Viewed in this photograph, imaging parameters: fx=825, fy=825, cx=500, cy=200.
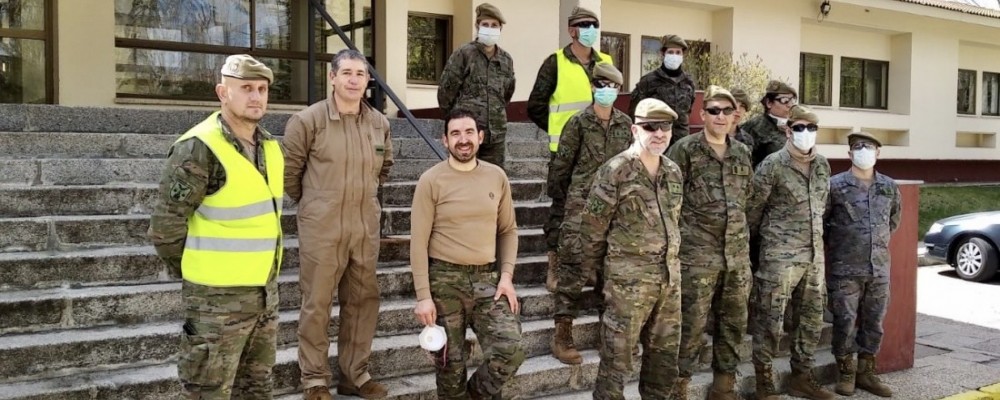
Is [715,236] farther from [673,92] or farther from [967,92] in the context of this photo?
[967,92]

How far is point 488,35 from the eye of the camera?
5.84m

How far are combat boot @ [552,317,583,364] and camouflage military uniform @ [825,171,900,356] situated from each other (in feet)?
6.64

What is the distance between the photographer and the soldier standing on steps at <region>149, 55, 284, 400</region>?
336cm

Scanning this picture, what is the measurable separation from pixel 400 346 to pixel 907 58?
17.0 metres

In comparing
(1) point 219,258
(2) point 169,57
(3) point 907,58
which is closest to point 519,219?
(1) point 219,258

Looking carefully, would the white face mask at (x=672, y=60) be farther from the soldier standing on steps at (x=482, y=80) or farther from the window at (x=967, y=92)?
the window at (x=967, y=92)

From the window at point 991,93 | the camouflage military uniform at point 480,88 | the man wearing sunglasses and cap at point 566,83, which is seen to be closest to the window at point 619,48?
the man wearing sunglasses and cap at point 566,83

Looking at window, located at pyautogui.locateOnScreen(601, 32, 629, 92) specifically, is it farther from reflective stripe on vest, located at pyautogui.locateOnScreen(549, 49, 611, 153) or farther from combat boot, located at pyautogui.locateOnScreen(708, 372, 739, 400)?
combat boot, located at pyautogui.locateOnScreen(708, 372, 739, 400)

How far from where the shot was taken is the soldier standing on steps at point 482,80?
5.86 m

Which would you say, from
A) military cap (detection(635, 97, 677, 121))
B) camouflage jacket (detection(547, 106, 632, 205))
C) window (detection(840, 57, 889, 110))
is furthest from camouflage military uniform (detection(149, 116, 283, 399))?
window (detection(840, 57, 889, 110))

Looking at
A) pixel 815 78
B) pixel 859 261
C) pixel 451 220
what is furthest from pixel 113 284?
pixel 815 78

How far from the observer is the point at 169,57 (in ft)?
32.2

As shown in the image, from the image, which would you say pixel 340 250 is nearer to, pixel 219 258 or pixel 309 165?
pixel 309 165

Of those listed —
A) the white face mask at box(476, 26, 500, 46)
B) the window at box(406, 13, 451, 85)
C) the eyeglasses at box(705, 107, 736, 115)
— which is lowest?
the eyeglasses at box(705, 107, 736, 115)
